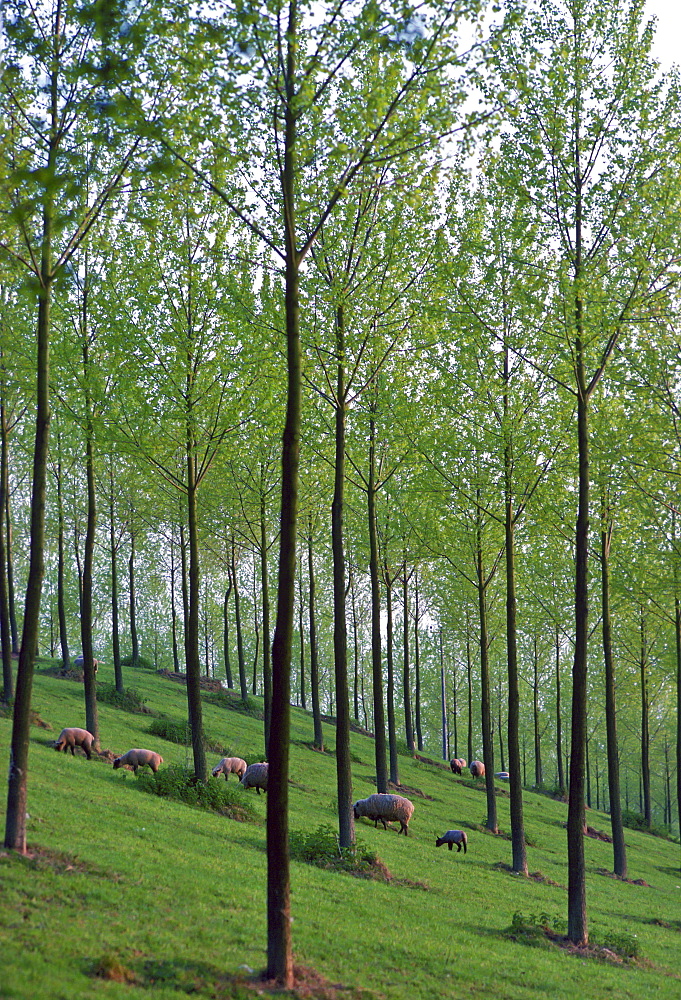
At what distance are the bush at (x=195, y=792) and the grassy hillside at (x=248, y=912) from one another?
1.13 feet

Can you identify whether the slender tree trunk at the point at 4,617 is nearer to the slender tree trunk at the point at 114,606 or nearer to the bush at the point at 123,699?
the bush at the point at 123,699

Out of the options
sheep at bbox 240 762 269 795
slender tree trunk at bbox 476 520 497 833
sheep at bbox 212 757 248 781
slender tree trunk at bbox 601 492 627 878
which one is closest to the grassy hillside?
sheep at bbox 240 762 269 795

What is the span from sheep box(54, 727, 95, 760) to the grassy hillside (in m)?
0.37

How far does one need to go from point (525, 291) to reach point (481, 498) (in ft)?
28.4

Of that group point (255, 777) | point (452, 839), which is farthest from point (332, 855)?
point (255, 777)

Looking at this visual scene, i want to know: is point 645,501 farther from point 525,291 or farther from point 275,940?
point 275,940

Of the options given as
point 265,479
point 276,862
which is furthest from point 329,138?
point 265,479

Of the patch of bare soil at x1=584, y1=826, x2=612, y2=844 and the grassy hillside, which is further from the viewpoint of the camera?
the patch of bare soil at x1=584, y1=826, x2=612, y2=844

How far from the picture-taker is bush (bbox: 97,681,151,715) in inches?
1347

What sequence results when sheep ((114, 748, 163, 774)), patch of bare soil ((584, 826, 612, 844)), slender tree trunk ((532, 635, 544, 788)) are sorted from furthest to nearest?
slender tree trunk ((532, 635, 544, 788)) → patch of bare soil ((584, 826, 612, 844)) → sheep ((114, 748, 163, 774))

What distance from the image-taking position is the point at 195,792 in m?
20.0

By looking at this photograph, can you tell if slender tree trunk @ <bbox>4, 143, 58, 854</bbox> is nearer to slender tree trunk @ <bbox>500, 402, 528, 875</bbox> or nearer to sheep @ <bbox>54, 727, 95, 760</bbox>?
sheep @ <bbox>54, 727, 95, 760</bbox>

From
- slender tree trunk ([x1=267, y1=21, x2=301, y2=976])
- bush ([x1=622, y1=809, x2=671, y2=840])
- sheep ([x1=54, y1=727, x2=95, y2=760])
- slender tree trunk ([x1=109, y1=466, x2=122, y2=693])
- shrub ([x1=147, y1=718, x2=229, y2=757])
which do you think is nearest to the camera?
slender tree trunk ([x1=267, y1=21, x2=301, y2=976])

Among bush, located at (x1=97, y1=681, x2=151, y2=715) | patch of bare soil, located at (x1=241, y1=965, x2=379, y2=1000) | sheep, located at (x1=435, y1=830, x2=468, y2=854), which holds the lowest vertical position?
sheep, located at (x1=435, y1=830, x2=468, y2=854)
